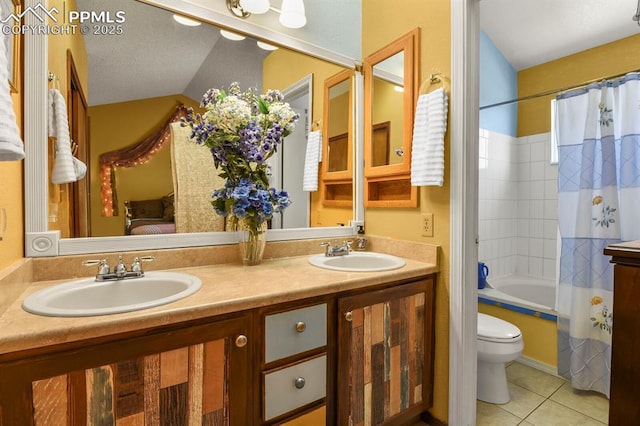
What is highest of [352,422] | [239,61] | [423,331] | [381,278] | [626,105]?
[239,61]

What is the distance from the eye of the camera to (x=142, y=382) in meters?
0.89

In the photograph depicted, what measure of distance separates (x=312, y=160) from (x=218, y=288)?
1.08 meters

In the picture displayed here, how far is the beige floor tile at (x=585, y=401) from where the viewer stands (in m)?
1.78

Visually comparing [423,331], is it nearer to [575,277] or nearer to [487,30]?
[575,277]

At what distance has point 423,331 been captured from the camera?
1.58 meters

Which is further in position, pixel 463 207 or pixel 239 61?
pixel 239 61

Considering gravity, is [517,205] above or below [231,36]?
below

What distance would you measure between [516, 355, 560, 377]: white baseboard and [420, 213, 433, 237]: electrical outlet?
1.45 metres

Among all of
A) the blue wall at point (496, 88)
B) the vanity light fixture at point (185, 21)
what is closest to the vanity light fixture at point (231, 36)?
the vanity light fixture at point (185, 21)

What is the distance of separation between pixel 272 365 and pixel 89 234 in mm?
910

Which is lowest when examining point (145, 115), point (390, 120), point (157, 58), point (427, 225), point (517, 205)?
point (427, 225)

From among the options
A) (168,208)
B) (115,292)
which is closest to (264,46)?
(168,208)

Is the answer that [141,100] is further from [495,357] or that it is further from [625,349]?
[495,357]

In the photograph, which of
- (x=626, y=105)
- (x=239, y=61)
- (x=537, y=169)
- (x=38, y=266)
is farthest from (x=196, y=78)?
(x=537, y=169)
